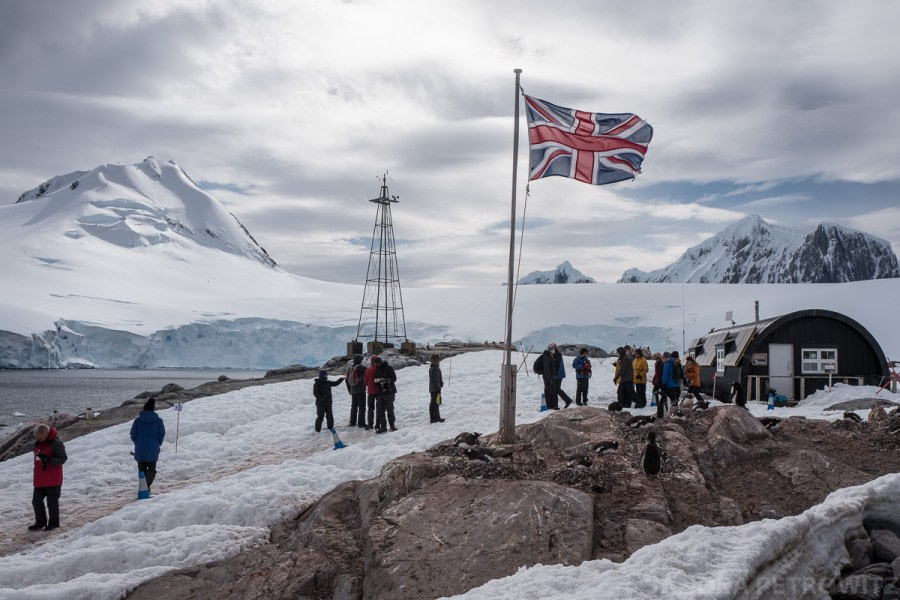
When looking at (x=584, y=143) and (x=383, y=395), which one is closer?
(x=584, y=143)

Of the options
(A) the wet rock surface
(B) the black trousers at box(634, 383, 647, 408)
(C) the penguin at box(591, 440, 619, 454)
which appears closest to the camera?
(A) the wet rock surface

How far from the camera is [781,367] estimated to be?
22.5 m

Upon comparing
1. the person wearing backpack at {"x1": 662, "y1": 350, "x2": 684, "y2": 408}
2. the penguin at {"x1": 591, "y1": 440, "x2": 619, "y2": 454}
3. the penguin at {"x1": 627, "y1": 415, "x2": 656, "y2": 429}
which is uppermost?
the person wearing backpack at {"x1": 662, "y1": 350, "x2": 684, "y2": 408}

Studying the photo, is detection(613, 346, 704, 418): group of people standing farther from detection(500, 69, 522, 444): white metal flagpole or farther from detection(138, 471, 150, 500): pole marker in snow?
detection(138, 471, 150, 500): pole marker in snow

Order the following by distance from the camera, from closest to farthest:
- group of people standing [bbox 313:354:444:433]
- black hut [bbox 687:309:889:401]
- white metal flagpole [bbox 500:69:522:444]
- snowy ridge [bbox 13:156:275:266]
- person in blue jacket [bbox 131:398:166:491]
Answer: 1. white metal flagpole [bbox 500:69:522:444]
2. person in blue jacket [bbox 131:398:166:491]
3. group of people standing [bbox 313:354:444:433]
4. black hut [bbox 687:309:889:401]
5. snowy ridge [bbox 13:156:275:266]

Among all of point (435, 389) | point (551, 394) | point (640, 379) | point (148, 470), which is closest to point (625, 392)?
point (640, 379)

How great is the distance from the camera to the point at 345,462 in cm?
1295

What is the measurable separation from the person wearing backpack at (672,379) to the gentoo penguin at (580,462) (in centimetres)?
757

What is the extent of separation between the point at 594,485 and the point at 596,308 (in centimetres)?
6576

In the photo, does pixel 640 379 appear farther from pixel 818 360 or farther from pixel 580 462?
pixel 580 462

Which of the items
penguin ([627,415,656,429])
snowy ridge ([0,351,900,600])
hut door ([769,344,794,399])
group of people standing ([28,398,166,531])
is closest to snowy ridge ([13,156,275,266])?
snowy ridge ([0,351,900,600])

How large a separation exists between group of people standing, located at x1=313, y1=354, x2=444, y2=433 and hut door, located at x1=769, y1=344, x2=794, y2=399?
11.6 m

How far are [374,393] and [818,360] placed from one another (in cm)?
1463

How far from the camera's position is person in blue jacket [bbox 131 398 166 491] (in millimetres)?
12188
